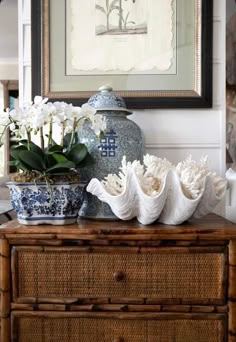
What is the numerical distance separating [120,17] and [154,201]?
756mm

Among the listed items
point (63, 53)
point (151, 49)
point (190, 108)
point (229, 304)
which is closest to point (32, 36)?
point (63, 53)

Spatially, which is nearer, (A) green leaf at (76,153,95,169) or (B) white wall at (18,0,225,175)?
(A) green leaf at (76,153,95,169)

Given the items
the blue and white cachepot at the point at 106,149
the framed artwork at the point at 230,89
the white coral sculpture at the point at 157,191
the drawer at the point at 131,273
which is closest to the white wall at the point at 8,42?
the framed artwork at the point at 230,89

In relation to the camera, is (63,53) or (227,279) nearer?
(227,279)

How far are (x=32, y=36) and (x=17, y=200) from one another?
683 mm

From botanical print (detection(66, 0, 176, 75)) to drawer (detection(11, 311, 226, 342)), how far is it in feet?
2.74

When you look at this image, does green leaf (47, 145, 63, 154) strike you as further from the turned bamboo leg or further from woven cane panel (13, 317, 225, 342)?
woven cane panel (13, 317, 225, 342)

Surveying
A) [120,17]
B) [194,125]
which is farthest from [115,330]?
[120,17]

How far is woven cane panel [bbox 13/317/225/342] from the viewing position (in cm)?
94

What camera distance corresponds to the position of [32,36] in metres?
1.38

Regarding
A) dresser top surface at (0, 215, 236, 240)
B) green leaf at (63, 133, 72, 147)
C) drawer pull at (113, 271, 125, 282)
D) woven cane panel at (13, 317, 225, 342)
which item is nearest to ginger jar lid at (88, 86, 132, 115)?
green leaf at (63, 133, 72, 147)

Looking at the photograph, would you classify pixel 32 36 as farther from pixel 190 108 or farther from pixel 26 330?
pixel 26 330

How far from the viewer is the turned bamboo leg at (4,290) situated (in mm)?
944

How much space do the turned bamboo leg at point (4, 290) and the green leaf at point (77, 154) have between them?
28cm
